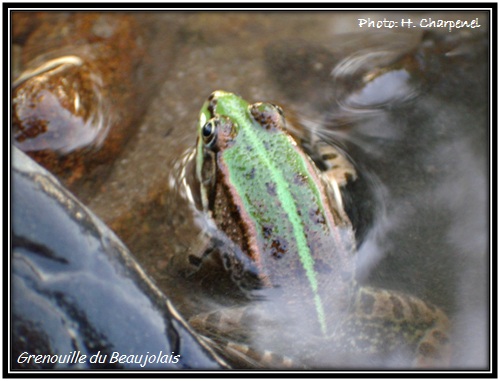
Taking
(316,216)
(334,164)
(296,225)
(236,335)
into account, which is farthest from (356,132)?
(236,335)

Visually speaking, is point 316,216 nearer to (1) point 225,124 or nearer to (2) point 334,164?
(2) point 334,164

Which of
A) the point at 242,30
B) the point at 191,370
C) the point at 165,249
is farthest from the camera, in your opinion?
the point at 242,30

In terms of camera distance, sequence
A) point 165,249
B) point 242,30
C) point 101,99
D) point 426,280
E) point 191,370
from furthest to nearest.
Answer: point 242,30 < point 101,99 < point 165,249 < point 426,280 < point 191,370

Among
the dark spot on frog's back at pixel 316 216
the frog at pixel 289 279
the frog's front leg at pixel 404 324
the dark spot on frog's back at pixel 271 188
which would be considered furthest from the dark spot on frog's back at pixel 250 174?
the frog's front leg at pixel 404 324

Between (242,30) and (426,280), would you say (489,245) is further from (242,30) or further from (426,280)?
(242,30)

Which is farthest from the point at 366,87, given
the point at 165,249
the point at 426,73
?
the point at 165,249

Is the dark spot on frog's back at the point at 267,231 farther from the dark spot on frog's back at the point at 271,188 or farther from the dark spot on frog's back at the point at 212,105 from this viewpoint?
the dark spot on frog's back at the point at 212,105

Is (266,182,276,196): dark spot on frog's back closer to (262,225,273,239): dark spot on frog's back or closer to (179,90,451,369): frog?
(179,90,451,369): frog
